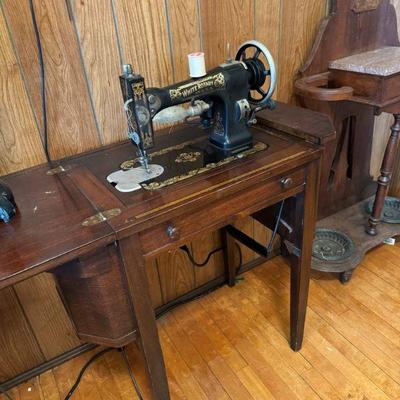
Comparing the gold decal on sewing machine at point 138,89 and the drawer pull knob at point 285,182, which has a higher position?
the gold decal on sewing machine at point 138,89

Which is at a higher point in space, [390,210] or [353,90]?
[353,90]

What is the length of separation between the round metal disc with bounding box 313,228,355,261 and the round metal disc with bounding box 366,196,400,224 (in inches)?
11.8

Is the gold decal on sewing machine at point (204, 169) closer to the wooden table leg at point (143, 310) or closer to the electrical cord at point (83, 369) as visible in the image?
the wooden table leg at point (143, 310)

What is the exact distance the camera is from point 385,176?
5.77ft

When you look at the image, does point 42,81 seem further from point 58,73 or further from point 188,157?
point 188,157

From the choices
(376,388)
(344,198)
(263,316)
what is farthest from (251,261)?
(376,388)

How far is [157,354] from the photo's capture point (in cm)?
107

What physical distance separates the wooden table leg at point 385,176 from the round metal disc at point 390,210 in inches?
6.5

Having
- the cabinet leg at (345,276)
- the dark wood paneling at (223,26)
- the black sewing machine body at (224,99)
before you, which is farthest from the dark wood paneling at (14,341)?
the cabinet leg at (345,276)

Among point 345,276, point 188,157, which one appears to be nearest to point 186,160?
point 188,157

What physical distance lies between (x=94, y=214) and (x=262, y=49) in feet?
2.17

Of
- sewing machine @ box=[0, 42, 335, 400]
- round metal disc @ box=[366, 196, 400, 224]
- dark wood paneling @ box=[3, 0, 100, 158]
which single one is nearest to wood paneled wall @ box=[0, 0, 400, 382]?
dark wood paneling @ box=[3, 0, 100, 158]

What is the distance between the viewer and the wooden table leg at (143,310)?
0.88 meters

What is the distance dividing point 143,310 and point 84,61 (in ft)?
2.55
